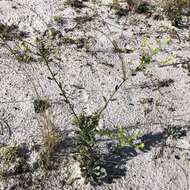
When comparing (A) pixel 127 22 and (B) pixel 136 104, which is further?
(A) pixel 127 22

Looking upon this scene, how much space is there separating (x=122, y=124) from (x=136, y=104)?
33 cm

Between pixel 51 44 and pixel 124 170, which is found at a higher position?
pixel 51 44

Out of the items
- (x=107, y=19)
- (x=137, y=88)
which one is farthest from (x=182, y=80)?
(x=107, y=19)

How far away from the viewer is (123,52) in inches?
179

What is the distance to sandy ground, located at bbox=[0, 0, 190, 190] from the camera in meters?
3.31

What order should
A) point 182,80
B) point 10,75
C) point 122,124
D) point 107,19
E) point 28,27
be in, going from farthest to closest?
1. point 107,19
2. point 28,27
3. point 182,80
4. point 10,75
5. point 122,124

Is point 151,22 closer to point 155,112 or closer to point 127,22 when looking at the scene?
point 127,22

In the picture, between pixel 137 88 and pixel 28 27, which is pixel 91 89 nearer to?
pixel 137 88

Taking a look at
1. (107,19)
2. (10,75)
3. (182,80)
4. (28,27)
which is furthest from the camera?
(107,19)

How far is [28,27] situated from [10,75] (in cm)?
90

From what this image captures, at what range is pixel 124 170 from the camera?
331cm

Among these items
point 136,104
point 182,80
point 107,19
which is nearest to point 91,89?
point 136,104

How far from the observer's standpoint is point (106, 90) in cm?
404

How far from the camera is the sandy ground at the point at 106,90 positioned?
10.9 ft
